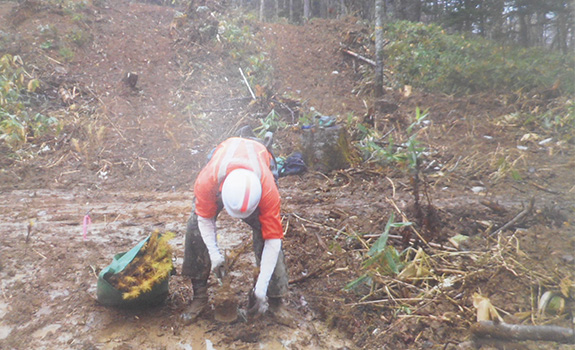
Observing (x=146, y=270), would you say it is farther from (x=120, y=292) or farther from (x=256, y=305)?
(x=256, y=305)

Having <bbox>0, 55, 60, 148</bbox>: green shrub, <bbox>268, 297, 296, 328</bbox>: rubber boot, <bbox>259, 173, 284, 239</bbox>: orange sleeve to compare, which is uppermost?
<bbox>0, 55, 60, 148</bbox>: green shrub

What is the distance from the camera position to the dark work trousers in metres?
2.66

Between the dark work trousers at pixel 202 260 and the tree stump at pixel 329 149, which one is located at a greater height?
the tree stump at pixel 329 149

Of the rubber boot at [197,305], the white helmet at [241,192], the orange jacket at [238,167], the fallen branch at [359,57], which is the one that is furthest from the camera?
the fallen branch at [359,57]

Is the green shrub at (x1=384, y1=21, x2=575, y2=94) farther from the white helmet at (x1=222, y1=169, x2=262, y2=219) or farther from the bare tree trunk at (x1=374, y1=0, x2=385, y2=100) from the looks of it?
the white helmet at (x1=222, y1=169, x2=262, y2=219)

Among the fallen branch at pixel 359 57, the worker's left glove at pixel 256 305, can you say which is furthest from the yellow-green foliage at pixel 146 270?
the fallen branch at pixel 359 57

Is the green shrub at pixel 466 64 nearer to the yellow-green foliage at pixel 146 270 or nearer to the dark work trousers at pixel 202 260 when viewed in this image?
the dark work trousers at pixel 202 260

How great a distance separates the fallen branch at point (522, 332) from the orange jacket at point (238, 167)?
1.33m

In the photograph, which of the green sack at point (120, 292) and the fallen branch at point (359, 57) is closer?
the green sack at point (120, 292)

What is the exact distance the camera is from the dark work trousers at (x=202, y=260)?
2.66 metres

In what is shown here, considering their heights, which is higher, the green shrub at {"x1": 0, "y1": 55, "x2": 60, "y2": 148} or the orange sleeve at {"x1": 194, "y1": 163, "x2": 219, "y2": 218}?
the green shrub at {"x1": 0, "y1": 55, "x2": 60, "y2": 148}

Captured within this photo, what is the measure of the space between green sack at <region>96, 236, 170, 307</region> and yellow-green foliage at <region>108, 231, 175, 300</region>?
0.03 meters

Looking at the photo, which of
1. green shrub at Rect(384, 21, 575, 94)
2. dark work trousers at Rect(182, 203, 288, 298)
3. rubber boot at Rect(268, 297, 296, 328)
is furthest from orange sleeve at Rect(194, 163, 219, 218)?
green shrub at Rect(384, 21, 575, 94)

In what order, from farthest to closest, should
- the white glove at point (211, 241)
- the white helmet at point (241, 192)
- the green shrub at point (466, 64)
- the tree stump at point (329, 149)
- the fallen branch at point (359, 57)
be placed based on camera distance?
the fallen branch at point (359, 57), the green shrub at point (466, 64), the tree stump at point (329, 149), the white glove at point (211, 241), the white helmet at point (241, 192)
